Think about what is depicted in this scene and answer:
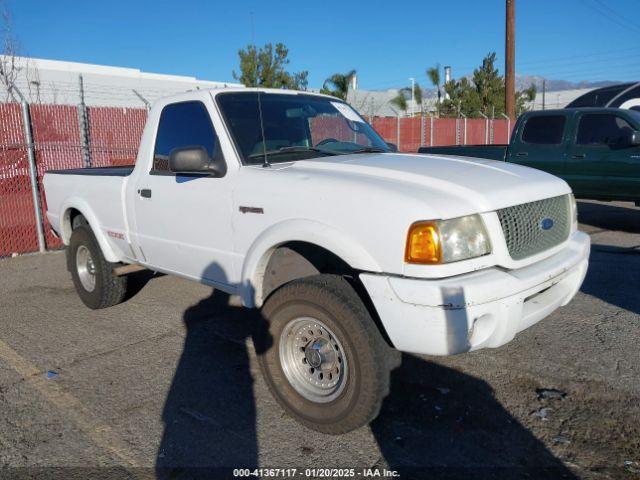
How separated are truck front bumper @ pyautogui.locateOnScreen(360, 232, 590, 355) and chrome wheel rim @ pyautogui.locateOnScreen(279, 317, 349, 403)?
40 centimetres

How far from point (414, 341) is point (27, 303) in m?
4.90

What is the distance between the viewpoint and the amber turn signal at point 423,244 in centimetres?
283

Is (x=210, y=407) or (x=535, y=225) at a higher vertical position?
(x=535, y=225)

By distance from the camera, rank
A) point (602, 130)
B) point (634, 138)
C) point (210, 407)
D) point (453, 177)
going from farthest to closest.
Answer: point (602, 130) < point (634, 138) < point (210, 407) < point (453, 177)

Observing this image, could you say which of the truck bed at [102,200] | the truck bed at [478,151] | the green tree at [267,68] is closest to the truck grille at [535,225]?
the truck bed at [102,200]

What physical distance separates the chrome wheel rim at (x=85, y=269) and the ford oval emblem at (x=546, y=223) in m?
4.36

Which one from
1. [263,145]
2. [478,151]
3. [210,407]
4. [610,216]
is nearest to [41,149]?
[263,145]

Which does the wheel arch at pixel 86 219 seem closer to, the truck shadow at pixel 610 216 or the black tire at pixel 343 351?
the black tire at pixel 343 351

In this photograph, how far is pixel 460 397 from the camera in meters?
3.67

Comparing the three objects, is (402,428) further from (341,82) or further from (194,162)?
(341,82)

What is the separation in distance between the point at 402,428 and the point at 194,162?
2.12m

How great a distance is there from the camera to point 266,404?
3.65m

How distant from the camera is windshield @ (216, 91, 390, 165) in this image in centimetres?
399

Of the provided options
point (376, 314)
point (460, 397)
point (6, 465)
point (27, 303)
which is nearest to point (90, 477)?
point (6, 465)
